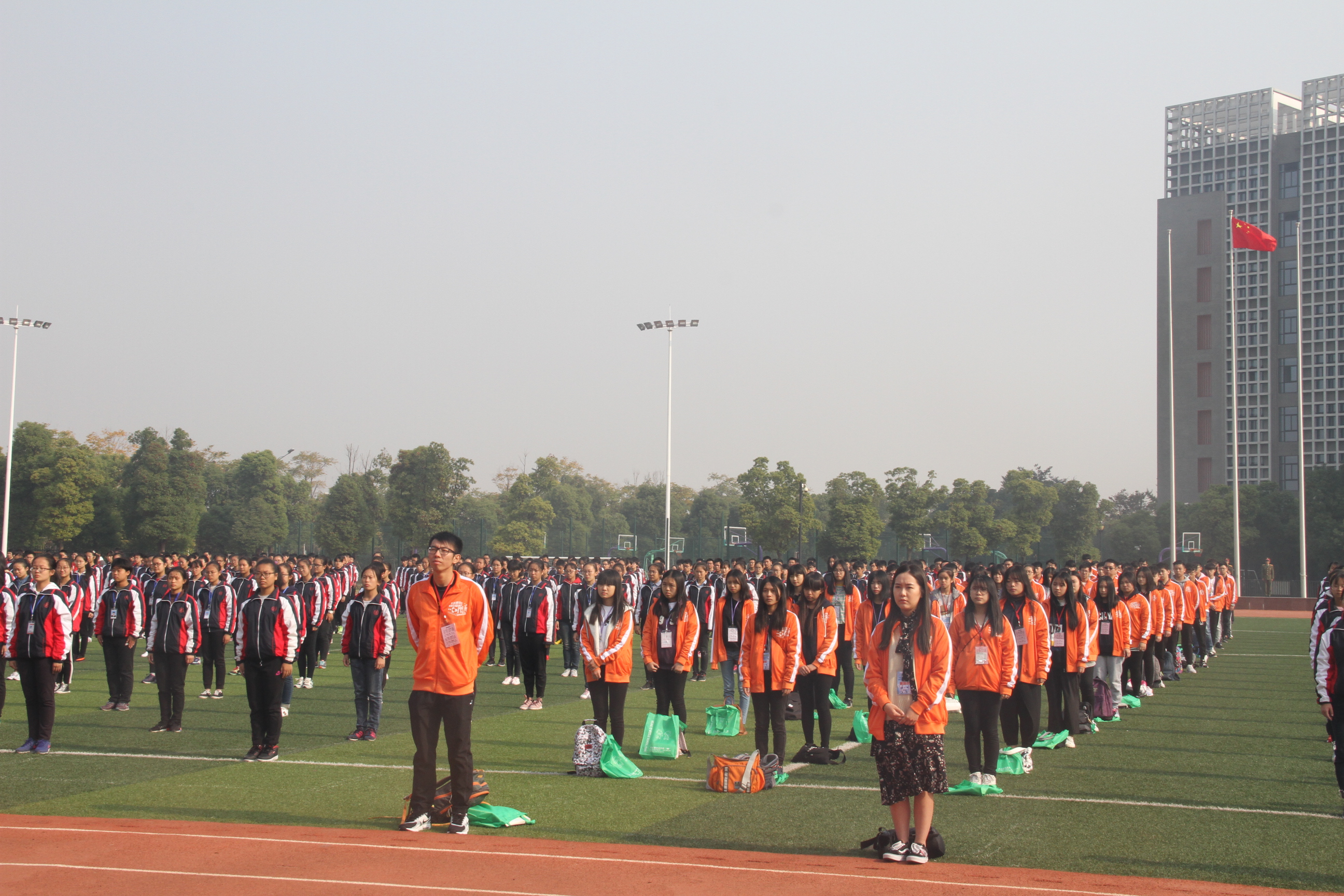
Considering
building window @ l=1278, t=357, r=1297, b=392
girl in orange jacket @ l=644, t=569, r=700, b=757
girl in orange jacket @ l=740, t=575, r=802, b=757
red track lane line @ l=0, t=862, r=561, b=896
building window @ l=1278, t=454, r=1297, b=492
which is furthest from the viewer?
building window @ l=1278, t=357, r=1297, b=392

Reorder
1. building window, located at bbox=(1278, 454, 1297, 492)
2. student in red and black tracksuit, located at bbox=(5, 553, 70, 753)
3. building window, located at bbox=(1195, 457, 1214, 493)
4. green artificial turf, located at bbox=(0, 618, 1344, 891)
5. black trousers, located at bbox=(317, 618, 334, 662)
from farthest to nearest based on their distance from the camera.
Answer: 1. building window, located at bbox=(1278, 454, 1297, 492)
2. building window, located at bbox=(1195, 457, 1214, 493)
3. black trousers, located at bbox=(317, 618, 334, 662)
4. student in red and black tracksuit, located at bbox=(5, 553, 70, 753)
5. green artificial turf, located at bbox=(0, 618, 1344, 891)

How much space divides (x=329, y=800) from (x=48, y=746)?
4.34 meters

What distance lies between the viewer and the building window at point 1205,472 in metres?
79.6

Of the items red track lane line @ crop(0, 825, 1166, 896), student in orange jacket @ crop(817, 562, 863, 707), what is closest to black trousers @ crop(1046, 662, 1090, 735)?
student in orange jacket @ crop(817, 562, 863, 707)

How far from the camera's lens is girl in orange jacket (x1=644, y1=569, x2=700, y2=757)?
11.4 m

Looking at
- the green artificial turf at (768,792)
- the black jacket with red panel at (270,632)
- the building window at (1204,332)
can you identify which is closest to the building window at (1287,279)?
the building window at (1204,332)

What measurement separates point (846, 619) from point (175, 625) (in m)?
9.08

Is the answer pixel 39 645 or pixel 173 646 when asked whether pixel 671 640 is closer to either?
pixel 173 646

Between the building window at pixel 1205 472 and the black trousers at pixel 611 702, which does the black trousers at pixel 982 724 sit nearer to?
the black trousers at pixel 611 702

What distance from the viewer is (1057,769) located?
10.5 meters

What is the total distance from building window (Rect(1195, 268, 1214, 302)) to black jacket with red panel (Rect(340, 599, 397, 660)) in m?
79.7

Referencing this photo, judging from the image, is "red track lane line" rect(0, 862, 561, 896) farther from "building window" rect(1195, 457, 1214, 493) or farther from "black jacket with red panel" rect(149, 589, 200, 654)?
"building window" rect(1195, 457, 1214, 493)

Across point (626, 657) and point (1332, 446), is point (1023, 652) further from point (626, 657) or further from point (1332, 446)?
point (1332, 446)

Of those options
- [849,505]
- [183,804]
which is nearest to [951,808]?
[183,804]
